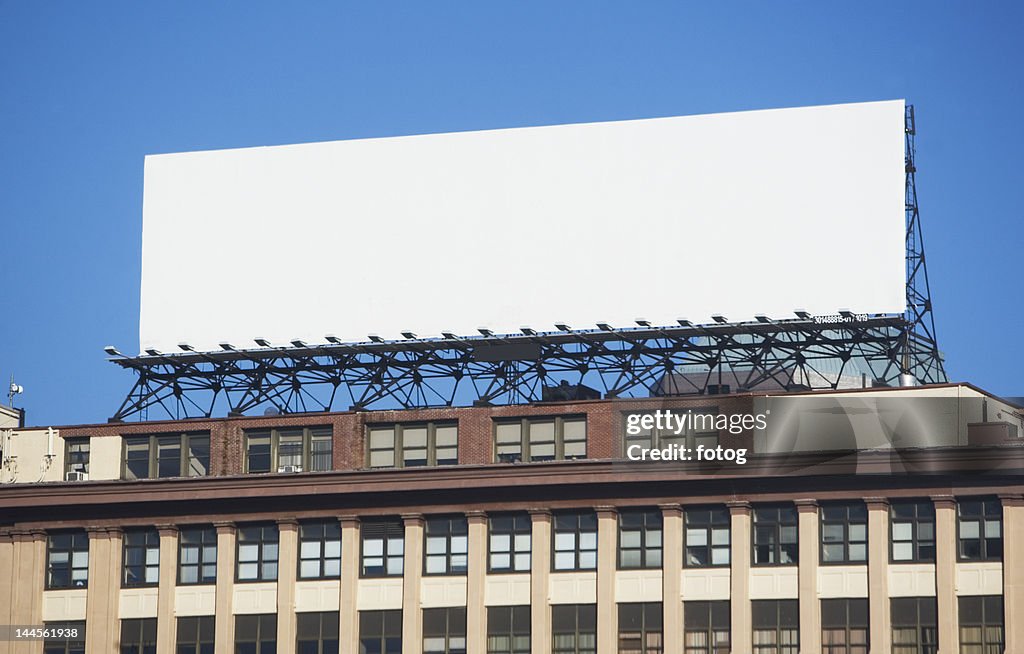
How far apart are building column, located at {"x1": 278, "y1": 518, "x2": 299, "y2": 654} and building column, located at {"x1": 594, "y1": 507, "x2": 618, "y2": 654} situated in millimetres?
12664

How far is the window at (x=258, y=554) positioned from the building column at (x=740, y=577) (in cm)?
1899

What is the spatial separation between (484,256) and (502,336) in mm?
4375

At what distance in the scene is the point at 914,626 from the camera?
84.8 metres

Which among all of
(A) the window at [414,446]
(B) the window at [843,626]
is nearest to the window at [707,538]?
(B) the window at [843,626]

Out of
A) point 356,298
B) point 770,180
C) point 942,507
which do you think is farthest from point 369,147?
point 942,507

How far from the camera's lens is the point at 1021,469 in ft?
276

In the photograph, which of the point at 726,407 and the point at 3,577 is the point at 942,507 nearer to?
the point at 726,407

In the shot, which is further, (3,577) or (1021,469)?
(3,577)

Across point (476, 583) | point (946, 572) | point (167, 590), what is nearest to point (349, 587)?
point (476, 583)

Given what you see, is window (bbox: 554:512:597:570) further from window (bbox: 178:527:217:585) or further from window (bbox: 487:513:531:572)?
window (bbox: 178:527:217:585)

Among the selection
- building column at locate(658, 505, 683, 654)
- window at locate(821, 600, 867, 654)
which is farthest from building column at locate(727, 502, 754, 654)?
window at locate(821, 600, 867, 654)

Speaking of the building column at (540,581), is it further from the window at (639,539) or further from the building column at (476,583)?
the window at (639,539)

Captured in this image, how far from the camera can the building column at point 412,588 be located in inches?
3509

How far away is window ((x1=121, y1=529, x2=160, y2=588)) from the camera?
9306cm
